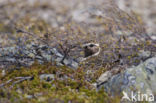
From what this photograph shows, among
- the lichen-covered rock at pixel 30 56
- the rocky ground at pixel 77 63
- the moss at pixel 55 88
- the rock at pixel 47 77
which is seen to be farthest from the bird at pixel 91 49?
the rock at pixel 47 77

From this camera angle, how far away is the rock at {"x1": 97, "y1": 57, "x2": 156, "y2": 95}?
4460 mm

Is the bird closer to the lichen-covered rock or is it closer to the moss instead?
the lichen-covered rock

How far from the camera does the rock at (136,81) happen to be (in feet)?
14.6

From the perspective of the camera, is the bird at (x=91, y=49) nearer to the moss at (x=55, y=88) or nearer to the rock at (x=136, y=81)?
the moss at (x=55, y=88)

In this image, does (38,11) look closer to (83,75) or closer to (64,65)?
A: (64,65)

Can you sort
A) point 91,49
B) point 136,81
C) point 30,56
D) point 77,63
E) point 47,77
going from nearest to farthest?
point 136,81, point 47,77, point 30,56, point 77,63, point 91,49

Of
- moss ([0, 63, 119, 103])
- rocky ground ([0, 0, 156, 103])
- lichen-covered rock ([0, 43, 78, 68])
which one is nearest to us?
moss ([0, 63, 119, 103])

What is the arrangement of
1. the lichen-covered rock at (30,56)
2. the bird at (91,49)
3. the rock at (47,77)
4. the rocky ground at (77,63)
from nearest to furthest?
the rocky ground at (77,63)
the rock at (47,77)
the lichen-covered rock at (30,56)
the bird at (91,49)

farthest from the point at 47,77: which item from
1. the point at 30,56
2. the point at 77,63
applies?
the point at 77,63

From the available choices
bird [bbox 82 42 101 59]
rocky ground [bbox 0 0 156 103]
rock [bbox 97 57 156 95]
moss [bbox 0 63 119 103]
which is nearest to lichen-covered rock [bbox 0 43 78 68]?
rocky ground [bbox 0 0 156 103]

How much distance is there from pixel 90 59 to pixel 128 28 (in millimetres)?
1521

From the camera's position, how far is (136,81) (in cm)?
460

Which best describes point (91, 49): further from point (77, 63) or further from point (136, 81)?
point (136, 81)

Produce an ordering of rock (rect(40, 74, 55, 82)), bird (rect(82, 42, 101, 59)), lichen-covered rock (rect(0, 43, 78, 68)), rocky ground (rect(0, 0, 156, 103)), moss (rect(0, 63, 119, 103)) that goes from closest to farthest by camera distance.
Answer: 1. moss (rect(0, 63, 119, 103))
2. rocky ground (rect(0, 0, 156, 103))
3. rock (rect(40, 74, 55, 82))
4. lichen-covered rock (rect(0, 43, 78, 68))
5. bird (rect(82, 42, 101, 59))
